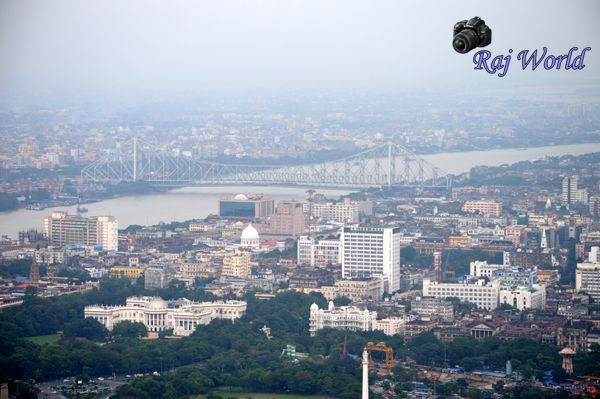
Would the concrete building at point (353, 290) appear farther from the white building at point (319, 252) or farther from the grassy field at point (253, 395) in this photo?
the grassy field at point (253, 395)

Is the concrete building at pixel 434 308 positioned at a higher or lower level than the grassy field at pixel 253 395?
higher

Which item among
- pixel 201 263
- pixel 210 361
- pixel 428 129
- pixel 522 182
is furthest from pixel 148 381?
pixel 428 129

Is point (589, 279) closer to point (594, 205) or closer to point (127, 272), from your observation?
point (127, 272)

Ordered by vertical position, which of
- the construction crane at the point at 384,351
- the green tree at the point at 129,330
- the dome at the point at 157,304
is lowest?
the construction crane at the point at 384,351

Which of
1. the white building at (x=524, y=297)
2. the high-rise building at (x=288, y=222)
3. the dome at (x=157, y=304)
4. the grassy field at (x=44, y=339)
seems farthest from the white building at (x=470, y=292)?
the high-rise building at (x=288, y=222)

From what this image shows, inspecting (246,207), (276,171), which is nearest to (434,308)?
(246,207)

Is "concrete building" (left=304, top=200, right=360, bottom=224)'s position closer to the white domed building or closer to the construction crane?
the white domed building

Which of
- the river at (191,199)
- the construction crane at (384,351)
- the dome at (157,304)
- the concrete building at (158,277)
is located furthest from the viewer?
the river at (191,199)
